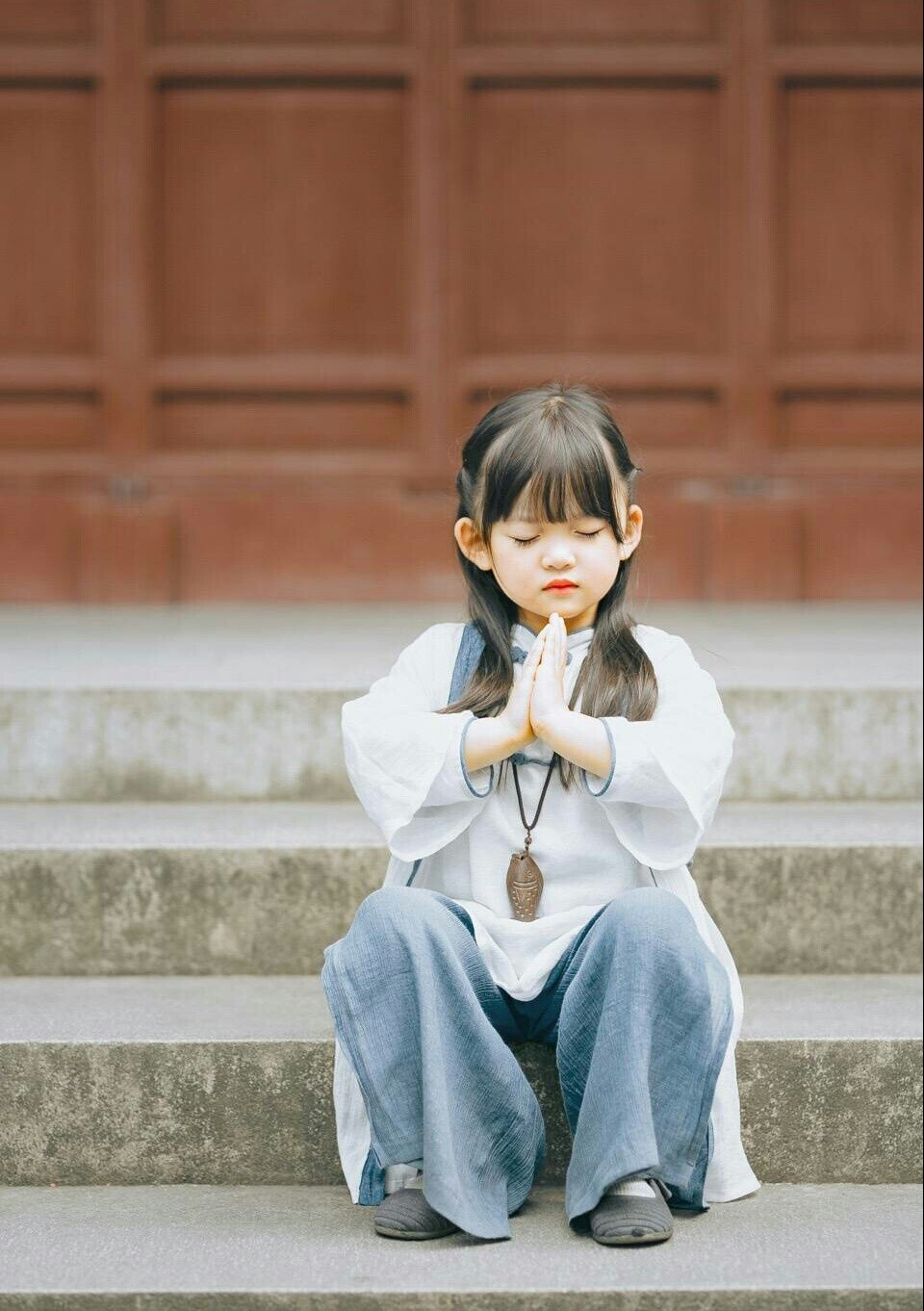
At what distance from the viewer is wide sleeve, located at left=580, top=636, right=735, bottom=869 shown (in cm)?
221

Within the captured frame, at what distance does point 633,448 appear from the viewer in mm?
5121

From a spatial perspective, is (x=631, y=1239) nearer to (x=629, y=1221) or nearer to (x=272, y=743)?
(x=629, y=1221)

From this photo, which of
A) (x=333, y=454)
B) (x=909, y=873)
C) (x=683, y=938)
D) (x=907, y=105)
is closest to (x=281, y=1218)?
(x=683, y=938)

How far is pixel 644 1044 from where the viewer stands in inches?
84.0

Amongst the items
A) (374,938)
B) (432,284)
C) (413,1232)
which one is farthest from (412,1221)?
(432,284)

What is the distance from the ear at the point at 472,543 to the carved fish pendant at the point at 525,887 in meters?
0.40

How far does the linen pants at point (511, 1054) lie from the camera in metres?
2.13

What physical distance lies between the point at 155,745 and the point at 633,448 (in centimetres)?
227

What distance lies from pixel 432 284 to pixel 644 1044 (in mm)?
3407

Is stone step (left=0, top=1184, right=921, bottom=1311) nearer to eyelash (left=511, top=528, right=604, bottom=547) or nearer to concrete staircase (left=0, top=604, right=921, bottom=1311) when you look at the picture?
concrete staircase (left=0, top=604, right=921, bottom=1311)

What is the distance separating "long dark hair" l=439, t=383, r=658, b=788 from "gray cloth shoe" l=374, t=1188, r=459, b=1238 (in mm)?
573

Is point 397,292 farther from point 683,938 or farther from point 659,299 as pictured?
point 683,938

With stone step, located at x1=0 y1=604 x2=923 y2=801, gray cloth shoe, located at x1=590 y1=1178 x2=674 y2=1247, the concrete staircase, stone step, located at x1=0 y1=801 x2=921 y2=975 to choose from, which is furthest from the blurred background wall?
gray cloth shoe, located at x1=590 y1=1178 x2=674 y2=1247

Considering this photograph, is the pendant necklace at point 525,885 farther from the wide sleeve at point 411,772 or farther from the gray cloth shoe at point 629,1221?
the gray cloth shoe at point 629,1221
